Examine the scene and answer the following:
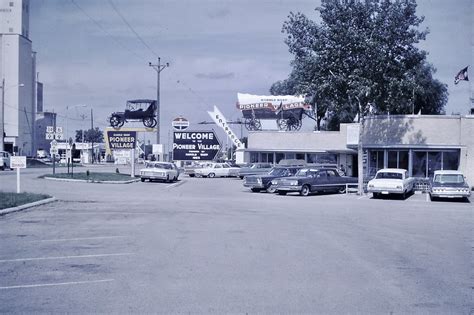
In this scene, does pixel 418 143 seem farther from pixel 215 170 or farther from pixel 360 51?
pixel 215 170

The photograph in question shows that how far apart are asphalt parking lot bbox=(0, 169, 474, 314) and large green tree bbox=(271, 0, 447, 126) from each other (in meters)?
17.3

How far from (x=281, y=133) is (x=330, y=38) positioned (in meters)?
25.8

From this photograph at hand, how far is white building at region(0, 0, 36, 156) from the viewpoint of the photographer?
9175 cm

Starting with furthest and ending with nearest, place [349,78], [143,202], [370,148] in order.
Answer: [370,148]
[349,78]
[143,202]

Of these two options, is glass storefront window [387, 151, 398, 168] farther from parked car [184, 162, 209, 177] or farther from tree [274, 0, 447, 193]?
parked car [184, 162, 209, 177]

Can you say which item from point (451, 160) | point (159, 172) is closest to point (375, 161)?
point (451, 160)

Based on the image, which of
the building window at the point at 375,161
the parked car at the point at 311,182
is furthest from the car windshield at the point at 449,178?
the building window at the point at 375,161

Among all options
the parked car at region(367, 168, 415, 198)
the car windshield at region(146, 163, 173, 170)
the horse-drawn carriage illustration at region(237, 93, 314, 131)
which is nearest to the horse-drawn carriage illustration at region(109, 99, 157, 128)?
the horse-drawn carriage illustration at region(237, 93, 314, 131)

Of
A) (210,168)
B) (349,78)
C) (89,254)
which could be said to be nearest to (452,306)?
(89,254)

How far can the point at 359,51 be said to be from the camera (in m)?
35.1

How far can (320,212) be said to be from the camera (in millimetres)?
21375

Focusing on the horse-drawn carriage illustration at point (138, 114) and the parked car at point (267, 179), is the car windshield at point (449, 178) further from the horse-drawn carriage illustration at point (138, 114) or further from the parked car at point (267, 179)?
the horse-drawn carriage illustration at point (138, 114)

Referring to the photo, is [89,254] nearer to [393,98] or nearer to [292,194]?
[292,194]

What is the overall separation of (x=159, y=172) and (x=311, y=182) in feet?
48.4
